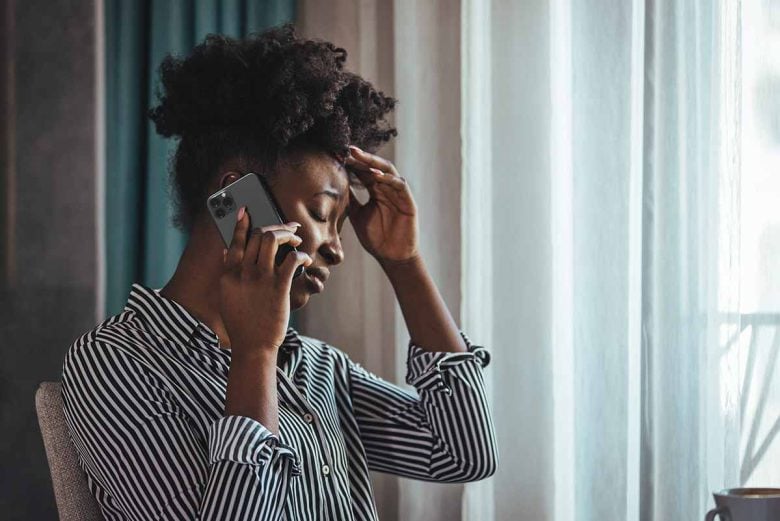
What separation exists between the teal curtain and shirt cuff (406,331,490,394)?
64 cm

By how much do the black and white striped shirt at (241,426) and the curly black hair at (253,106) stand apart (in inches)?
6.9

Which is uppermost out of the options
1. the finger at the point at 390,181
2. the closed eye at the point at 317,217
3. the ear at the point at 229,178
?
the finger at the point at 390,181

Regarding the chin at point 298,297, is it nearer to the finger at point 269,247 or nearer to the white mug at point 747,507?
the finger at point 269,247

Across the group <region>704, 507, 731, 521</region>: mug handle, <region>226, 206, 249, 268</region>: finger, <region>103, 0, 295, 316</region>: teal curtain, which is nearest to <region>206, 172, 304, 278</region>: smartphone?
<region>226, 206, 249, 268</region>: finger

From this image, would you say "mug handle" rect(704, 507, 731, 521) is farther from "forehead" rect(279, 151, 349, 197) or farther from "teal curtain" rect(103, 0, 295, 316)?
"teal curtain" rect(103, 0, 295, 316)

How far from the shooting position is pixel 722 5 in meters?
1.41

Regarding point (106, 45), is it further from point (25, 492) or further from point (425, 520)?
point (425, 520)

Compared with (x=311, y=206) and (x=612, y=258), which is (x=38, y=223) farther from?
(x=612, y=258)

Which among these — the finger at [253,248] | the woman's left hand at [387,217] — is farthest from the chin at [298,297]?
the woman's left hand at [387,217]

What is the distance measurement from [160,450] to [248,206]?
28 cm

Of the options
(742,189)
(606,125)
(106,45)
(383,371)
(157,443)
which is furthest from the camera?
(383,371)

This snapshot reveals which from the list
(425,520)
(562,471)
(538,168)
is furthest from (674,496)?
(538,168)

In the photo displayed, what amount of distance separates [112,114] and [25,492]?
667 millimetres

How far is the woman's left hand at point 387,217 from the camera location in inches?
49.9
